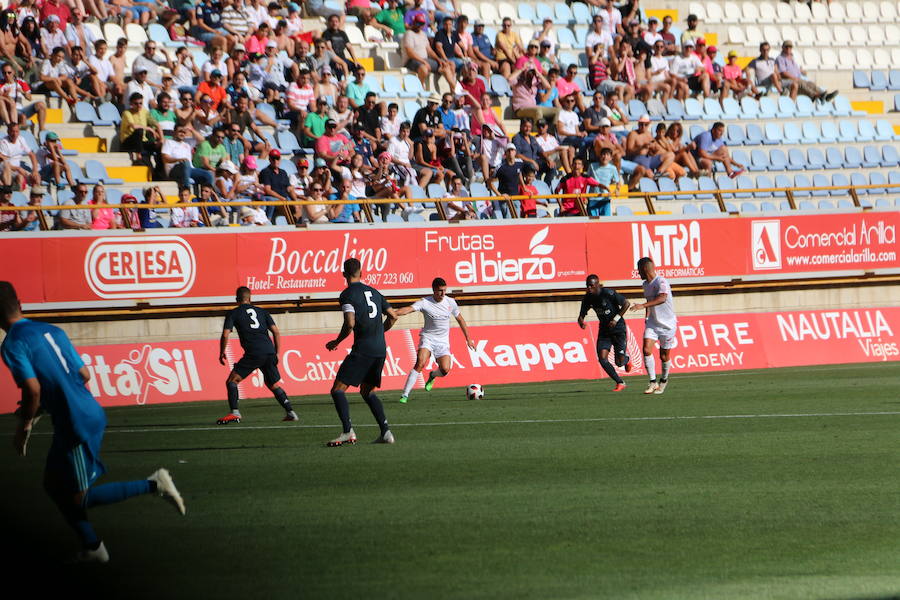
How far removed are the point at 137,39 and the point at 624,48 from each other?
11866 mm

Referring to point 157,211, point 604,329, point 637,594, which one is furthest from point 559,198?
point 637,594

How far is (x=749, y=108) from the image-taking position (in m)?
33.0

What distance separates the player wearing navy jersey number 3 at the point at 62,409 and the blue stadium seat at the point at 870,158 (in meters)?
28.2

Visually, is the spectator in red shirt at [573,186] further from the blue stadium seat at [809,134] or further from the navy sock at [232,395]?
the navy sock at [232,395]

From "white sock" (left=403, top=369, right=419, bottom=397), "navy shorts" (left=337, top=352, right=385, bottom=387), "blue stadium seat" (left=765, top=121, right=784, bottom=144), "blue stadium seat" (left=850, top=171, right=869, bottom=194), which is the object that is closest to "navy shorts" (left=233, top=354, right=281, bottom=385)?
"white sock" (left=403, top=369, right=419, bottom=397)

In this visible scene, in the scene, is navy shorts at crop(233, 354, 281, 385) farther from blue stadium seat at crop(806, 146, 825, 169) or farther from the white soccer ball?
blue stadium seat at crop(806, 146, 825, 169)

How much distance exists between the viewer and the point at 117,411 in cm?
2019

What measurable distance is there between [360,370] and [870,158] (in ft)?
75.2

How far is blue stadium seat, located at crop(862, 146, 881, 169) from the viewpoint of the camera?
108 feet

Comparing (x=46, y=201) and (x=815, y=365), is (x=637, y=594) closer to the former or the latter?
(x=46, y=201)

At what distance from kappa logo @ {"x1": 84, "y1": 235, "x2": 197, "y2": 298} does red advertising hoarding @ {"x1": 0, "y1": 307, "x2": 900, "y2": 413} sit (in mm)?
1000

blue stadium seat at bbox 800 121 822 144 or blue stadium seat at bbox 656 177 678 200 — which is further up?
blue stadium seat at bbox 800 121 822 144

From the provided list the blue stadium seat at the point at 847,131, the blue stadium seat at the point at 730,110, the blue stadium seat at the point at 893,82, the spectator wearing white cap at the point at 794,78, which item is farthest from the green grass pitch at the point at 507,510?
the blue stadium seat at the point at 893,82

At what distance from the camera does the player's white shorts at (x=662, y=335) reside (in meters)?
21.0
